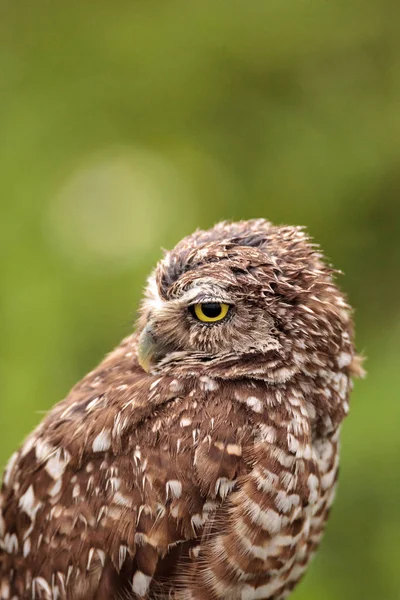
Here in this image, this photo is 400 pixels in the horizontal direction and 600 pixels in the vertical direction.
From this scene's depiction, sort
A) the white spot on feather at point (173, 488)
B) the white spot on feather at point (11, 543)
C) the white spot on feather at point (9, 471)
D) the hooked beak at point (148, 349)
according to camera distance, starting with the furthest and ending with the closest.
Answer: the white spot on feather at point (9, 471) < the white spot on feather at point (11, 543) < the hooked beak at point (148, 349) < the white spot on feather at point (173, 488)

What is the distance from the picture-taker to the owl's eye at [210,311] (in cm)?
268

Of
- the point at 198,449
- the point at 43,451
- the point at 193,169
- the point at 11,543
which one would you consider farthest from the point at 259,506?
the point at 193,169

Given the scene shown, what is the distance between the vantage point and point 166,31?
7.41 metres

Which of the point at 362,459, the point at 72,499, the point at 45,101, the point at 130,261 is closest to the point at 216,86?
the point at 45,101

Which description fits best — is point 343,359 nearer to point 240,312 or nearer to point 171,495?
point 240,312

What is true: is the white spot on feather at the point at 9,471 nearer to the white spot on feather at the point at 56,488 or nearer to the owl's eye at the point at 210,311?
the white spot on feather at the point at 56,488

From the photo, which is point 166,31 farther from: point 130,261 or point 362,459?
point 362,459

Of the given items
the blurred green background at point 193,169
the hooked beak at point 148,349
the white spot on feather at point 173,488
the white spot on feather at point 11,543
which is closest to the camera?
the white spot on feather at point 173,488

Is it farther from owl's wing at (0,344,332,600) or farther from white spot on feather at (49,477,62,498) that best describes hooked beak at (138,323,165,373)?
A: white spot on feather at (49,477,62,498)

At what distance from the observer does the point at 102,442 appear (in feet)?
9.03

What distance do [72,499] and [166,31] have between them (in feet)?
18.2

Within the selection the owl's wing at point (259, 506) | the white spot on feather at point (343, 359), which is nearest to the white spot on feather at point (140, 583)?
the owl's wing at point (259, 506)

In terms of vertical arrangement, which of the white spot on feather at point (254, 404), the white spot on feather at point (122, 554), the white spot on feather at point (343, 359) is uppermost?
the white spot on feather at point (343, 359)

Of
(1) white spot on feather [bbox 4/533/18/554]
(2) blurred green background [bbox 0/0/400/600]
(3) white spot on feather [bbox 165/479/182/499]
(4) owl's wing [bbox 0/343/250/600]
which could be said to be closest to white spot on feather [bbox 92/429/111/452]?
(4) owl's wing [bbox 0/343/250/600]
